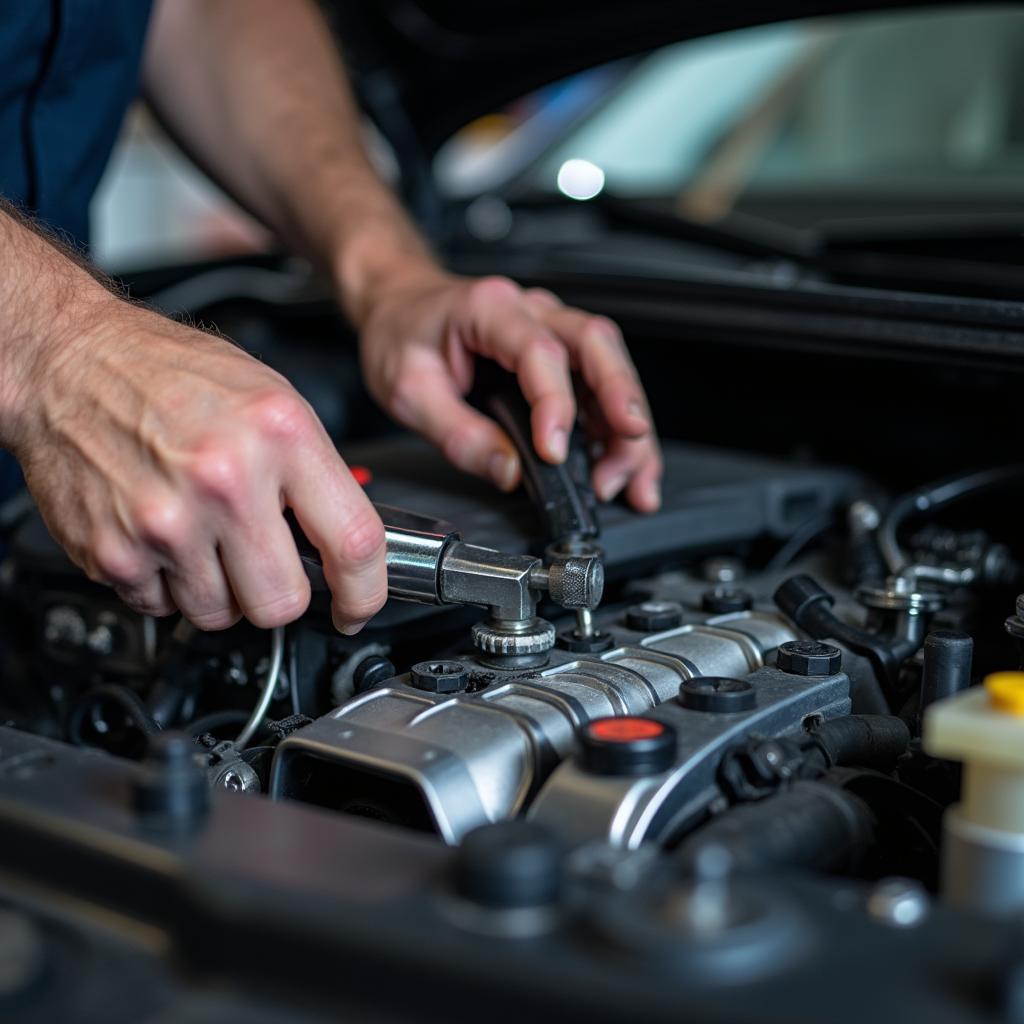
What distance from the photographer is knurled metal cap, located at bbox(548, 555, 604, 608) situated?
824 millimetres

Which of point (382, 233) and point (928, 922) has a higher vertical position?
point (382, 233)

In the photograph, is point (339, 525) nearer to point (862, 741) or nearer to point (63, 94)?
point (862, 741)

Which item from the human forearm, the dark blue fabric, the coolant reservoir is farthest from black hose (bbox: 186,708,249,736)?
the human forearm

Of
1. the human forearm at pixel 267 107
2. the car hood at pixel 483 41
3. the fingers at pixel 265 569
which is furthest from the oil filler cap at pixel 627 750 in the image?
the car hood at pixel 483 41

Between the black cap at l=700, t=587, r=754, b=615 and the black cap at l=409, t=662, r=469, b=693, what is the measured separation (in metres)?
0.22

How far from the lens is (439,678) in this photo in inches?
30.4

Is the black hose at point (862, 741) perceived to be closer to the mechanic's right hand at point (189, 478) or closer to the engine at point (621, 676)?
the engine at point (621, 676)

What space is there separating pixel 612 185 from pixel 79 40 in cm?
78

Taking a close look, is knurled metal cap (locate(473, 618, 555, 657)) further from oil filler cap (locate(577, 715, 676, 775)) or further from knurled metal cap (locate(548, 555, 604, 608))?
oil filler cap (locate(577, 715, 676, 775))

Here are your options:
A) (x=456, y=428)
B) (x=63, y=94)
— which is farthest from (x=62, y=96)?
(x=456, y=428)

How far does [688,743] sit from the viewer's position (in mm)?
679

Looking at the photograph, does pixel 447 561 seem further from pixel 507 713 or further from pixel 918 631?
pixel 918 631

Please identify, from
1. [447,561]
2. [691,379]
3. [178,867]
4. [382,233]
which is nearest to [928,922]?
[178,867]

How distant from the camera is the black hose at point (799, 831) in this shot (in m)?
0.62
